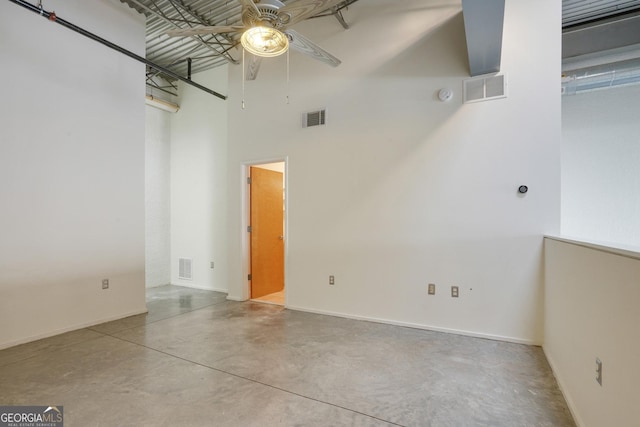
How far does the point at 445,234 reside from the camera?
3414mm

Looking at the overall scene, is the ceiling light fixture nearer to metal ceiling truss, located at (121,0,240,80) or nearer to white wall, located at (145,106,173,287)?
metal ceiling truss, located at (121,0,240,80)

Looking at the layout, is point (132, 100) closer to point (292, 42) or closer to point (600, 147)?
point (292, 42)

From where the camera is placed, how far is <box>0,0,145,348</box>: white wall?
3.03 metres

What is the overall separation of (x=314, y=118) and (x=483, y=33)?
6.99 ft

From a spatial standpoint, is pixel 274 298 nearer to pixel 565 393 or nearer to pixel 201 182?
pixel 201 182

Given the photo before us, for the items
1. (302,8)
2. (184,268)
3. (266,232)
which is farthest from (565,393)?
(184,268)

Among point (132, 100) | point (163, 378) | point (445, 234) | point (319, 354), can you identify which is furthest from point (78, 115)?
point (445, 234)

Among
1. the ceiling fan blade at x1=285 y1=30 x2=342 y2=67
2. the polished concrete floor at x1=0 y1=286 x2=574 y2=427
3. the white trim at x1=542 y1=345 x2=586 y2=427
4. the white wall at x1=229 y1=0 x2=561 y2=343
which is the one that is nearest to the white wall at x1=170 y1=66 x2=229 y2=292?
the white wall at x1=229 y1=0 x2=561 y2=343

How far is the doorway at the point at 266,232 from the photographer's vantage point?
4.82m

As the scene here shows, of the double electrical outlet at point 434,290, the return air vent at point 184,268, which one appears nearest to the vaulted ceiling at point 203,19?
the double electrical outlet at point 434,290

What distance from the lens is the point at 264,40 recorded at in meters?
2.21

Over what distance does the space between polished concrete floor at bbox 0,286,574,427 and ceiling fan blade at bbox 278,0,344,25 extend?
2.60 m

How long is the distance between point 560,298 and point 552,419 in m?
0.91

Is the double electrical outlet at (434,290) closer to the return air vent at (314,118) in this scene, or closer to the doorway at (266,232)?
the doorway at (266,232)
